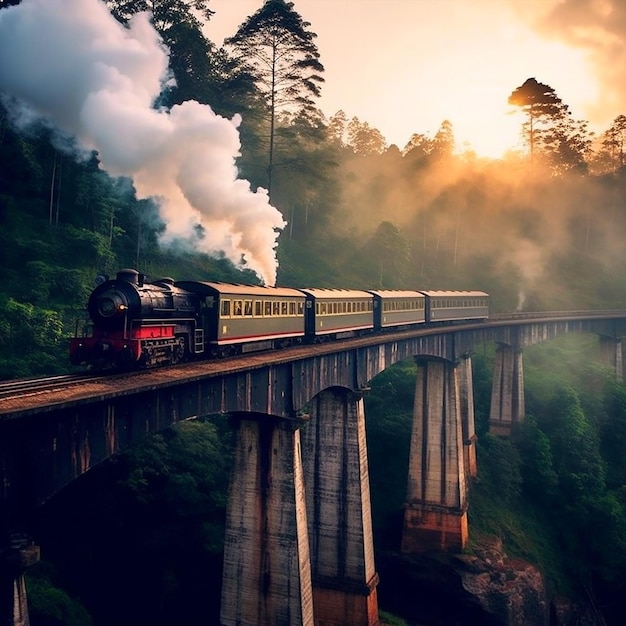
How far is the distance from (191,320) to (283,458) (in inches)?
207

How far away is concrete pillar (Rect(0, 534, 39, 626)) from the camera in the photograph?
32.4ft

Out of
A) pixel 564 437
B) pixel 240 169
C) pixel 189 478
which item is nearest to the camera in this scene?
pixel 189 478

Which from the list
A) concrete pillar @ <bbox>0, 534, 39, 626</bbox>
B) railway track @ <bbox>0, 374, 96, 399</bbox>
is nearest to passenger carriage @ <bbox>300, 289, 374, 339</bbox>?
railway track @ <bbox>0, 374, 96, 399</bbox>

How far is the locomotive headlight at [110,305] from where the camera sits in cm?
1586

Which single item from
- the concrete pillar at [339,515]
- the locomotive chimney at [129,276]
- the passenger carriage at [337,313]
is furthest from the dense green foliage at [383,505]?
the locomotive chimney at [129,276]

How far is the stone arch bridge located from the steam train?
3.18ft

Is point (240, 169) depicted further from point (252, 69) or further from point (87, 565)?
point (87, 565)

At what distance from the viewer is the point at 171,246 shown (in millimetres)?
45625

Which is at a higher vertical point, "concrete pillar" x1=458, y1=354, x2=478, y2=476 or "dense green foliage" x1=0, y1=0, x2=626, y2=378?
"dense green foliage" x1=0, y1=0, x2=626, y2=378

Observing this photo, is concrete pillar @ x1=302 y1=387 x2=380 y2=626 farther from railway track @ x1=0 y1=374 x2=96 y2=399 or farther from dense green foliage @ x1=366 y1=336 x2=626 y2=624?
railway track @ x1=0 y1=374 x2=96 y2=399

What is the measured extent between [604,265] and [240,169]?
5835cm

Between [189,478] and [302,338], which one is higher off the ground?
[302,338]

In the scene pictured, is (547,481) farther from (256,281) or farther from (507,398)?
(256,281)

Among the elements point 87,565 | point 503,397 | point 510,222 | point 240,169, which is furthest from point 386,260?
point 87,565
